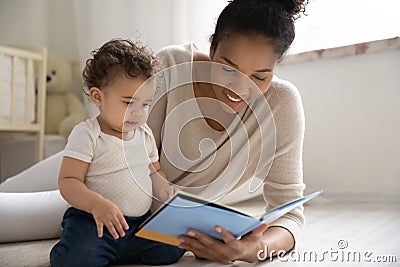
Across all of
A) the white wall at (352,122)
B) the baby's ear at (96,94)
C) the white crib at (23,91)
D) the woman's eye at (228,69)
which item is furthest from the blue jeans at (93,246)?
the white crib at (23,91)

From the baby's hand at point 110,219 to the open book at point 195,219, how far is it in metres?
0.03

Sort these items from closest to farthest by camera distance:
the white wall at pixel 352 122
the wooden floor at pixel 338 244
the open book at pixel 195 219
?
the open book at pixel 195 219, the wooden floor at pixel 338 244, the white wall at pixel 352 122

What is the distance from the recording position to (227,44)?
91 centimetres

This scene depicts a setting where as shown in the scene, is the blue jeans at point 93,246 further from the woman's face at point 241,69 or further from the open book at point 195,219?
the woman's face at point 241,69

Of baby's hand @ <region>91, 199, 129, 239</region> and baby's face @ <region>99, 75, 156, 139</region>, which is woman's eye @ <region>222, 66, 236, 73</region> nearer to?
baby's face @ <region>99, 75, 156, 139</region>

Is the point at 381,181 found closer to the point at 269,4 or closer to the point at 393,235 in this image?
the point at 393,235

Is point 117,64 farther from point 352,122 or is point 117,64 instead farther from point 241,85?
point 352,122

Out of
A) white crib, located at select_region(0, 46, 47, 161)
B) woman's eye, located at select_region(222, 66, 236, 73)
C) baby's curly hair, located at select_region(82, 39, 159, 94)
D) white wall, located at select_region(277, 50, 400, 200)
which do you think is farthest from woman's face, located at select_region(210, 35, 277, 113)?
white crib, located at select_region(0, 46, 47, 161)

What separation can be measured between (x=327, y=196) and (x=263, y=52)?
1.16m

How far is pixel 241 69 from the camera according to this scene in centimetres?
89

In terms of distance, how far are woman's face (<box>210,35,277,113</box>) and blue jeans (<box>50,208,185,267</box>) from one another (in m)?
0.26

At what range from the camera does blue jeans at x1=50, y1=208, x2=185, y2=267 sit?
83cm

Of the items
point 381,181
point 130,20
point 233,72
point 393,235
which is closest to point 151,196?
point 233,72

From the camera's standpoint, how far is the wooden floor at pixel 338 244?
3.09 feet
